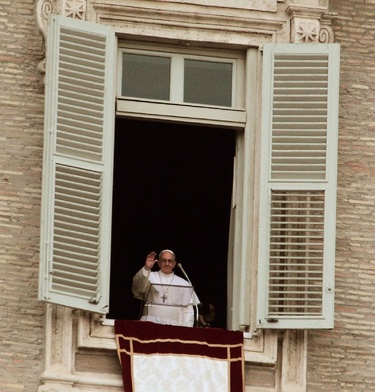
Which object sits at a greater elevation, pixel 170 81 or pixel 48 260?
pixel 170 81

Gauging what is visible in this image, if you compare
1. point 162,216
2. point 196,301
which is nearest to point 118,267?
point 162,216

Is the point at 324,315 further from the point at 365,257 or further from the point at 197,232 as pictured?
the point at 197,232

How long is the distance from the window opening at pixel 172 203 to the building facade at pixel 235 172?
3321 millimetres

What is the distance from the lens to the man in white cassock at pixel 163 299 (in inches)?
691

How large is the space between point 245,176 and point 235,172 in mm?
205

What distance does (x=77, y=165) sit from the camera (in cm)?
1714

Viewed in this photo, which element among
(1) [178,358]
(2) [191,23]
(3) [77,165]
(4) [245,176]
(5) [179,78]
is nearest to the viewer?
(1) [178,358]

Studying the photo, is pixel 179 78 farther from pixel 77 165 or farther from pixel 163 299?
pixel 163 299

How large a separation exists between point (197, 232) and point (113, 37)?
5.63 meters

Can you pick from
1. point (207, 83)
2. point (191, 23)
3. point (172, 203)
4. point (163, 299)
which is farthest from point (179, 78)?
point (172, 203)

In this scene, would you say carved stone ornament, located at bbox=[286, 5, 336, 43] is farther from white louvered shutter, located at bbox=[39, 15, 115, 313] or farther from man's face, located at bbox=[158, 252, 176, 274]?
man's face, located at bbox=[158, 252, 176, 274]

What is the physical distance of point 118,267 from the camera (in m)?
22.7

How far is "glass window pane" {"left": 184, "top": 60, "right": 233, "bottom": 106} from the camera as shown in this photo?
58.8 ft

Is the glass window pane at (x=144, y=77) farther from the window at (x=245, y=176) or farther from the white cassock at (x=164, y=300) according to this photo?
the white cassock at (x=164, y=300)
